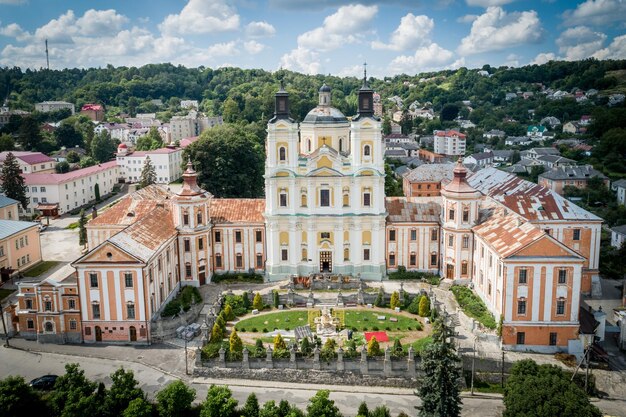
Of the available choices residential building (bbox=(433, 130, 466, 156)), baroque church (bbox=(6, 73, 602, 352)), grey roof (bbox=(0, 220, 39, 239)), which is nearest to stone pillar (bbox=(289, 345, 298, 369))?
baroque church (bbox=(6, 73, 602, 352))

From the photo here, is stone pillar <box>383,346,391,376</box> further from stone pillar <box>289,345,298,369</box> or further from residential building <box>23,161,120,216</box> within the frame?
residential building <box>23,161,120,216</box>

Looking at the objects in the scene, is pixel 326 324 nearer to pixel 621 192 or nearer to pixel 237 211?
pixel 237 211

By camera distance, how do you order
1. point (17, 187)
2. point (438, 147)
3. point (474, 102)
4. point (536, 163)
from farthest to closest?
point (474, 102), point (438, 147), point (536, 163), point (17, 187)

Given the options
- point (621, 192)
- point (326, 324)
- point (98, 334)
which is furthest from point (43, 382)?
point (621, 192)

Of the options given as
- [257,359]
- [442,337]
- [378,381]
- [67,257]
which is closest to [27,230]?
[67,257]

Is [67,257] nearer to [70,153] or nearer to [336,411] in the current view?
[336,411]

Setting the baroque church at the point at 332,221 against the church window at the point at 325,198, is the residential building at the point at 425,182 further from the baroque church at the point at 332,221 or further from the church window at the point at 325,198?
the church window at the point at 325,198
